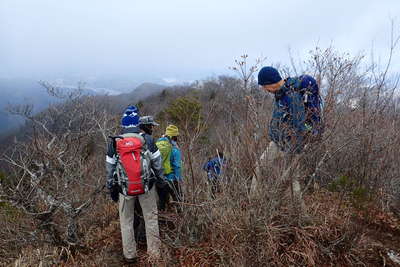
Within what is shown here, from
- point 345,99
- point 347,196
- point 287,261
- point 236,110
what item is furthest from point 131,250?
point 345,99

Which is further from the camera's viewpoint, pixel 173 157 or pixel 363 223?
pixel 173 157

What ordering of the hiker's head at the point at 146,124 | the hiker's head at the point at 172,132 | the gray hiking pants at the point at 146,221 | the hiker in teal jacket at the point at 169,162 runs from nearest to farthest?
the gray hiking pants at the point at 146,221 < the hiker's head at the point at 146,124 < the hiker in teal jacket at the point at 169,162 < the hiker's head at the point at 172,132

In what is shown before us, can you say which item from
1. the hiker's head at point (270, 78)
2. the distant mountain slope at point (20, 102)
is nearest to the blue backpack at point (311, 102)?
the hiker's head at point (270, 78)

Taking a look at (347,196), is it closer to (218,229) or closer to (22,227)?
(218,229)

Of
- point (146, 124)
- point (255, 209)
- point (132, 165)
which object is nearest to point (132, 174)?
point (132, 165)

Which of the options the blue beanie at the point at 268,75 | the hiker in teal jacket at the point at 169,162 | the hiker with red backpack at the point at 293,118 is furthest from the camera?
the hiker in teal jacket at the point at 169,162

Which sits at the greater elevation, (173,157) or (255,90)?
(255,90)

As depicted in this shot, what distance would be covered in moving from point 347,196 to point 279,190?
1449 millimetres

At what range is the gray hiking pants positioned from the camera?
115 inches

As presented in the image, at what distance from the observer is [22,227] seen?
14.2 feet

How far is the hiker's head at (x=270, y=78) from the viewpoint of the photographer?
259cm

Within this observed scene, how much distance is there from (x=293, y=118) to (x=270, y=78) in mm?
426

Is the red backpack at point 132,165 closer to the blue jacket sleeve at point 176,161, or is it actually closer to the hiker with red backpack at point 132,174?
the hiker with red backpack at point 132,174

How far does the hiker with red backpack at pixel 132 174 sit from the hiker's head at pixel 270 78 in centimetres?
123
